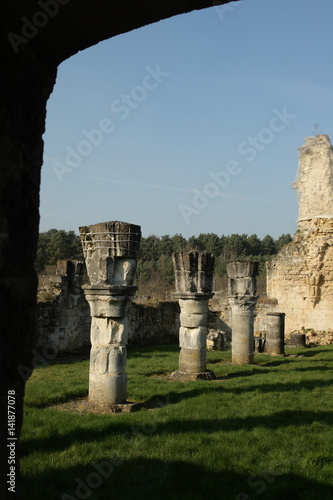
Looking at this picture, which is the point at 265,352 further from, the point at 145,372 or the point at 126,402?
the point at 126,402

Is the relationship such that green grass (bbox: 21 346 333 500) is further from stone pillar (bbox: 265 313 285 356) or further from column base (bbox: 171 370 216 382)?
stone pillar (bbox: 265 313 285 356)

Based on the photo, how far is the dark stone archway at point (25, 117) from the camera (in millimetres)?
2064

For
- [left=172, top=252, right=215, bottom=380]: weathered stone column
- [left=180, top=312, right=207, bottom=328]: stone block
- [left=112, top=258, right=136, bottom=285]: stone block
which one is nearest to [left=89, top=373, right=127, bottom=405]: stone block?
[left=112, top=258, right=136, bottom=285]: stone block

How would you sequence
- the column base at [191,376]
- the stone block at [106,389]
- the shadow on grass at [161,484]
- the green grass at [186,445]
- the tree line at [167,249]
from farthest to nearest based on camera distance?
the tree line at [167,249]
the column base at [191,376]
the stone block at [106,389]
the green grass at [186,445]
the shadow on grass at [161,484]

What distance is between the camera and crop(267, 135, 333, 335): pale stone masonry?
2020 centimetres

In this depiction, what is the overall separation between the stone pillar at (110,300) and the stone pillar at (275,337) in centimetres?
926

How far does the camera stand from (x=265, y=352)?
1583cm

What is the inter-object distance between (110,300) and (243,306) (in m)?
6.78

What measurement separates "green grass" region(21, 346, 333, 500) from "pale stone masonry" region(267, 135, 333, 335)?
38.3ft

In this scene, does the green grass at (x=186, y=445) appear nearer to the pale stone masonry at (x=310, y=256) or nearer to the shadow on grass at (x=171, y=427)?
the shadow on grass at (x=171, y=427)

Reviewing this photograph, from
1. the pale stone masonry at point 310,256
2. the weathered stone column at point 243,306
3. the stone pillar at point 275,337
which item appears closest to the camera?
the weathered stone column at point 243,306

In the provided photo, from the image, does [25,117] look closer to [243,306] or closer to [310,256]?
[243,306]

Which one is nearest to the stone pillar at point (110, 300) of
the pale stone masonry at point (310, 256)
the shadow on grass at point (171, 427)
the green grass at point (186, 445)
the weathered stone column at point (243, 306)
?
the green grass at point (186, 445)

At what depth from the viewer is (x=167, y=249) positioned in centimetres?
6247
